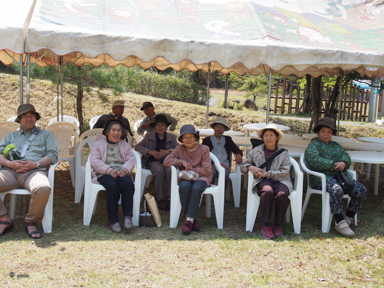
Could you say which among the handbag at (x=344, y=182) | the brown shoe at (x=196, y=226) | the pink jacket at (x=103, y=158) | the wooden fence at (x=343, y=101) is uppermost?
the wooden fence at (x=343, y=101)

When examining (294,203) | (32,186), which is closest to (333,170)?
(294,203)

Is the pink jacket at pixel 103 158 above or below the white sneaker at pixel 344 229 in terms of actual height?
above

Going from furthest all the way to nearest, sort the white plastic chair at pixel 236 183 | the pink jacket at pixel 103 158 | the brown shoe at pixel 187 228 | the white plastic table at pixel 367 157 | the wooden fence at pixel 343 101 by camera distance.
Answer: the wooden fence at pixel 343 101
the white plastic chair at pixel 236 183
the white plastic table at pixel 367 157
the pink jacket at pixel 103 158
the brown shoe at pixel 187 228

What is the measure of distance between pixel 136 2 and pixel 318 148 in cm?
319

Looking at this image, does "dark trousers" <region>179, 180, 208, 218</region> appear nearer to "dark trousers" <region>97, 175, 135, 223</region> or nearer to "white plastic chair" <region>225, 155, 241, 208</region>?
"dark trousers" <region>97, 175, 135, 223</region>

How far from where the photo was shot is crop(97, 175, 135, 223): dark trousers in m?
4.10

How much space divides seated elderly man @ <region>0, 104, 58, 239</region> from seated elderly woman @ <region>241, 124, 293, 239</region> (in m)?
2.17

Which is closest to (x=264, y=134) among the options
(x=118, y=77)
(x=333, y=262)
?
(x=333, y=262)

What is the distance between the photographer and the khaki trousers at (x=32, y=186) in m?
3.78

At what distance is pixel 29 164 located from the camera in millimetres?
3961

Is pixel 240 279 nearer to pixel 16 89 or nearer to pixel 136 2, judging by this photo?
pixel 136 2

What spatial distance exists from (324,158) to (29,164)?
3.29 meters

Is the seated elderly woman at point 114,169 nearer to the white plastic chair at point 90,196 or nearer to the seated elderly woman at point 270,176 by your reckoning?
the white plastic chair at point 90,196

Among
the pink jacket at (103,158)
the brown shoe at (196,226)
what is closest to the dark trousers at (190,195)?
the brown shoe at (196,226)
